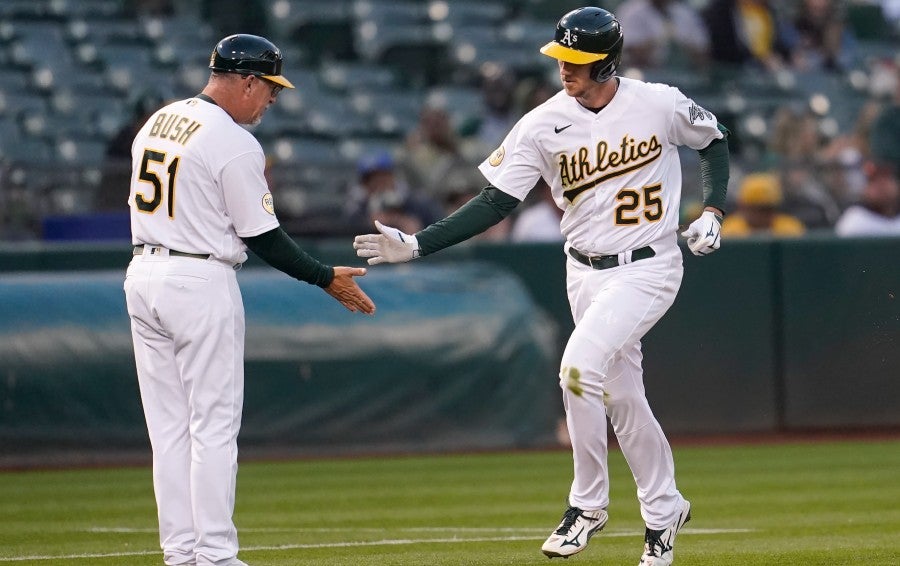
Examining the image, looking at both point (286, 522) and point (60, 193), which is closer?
point (286, 522)

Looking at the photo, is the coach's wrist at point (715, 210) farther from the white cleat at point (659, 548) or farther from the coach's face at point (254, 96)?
the coach's face at point (254, 96)

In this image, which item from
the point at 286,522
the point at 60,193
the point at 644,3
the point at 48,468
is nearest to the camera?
the point at 286,522

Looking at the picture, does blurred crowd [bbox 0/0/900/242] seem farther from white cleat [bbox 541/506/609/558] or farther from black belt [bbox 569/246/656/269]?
white cleat [bbox 541/506/609/558]

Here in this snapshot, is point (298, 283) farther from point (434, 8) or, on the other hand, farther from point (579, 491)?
point (434, 8)

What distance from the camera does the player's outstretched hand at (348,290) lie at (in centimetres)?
614

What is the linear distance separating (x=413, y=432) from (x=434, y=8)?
27.7 feet

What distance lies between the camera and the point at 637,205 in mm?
6301

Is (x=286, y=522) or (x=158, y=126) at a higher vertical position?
(x=158, y=126)

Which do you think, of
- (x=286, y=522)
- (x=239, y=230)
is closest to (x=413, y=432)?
(x=286, y=522)

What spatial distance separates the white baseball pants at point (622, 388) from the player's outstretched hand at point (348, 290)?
0.84 meters

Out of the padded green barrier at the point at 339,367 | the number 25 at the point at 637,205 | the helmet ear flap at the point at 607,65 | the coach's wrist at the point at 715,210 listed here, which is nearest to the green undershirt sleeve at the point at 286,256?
the number 25 at the point at 637,205

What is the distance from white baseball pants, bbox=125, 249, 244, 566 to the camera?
225 inches

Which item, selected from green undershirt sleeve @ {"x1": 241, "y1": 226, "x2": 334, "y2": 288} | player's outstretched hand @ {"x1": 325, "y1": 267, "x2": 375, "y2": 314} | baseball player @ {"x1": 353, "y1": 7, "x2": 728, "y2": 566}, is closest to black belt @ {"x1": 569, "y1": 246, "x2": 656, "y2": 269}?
baseball player @ {"x1": 353, "y1": 7, "x2": 728, "y2": 566}

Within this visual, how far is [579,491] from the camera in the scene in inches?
250
